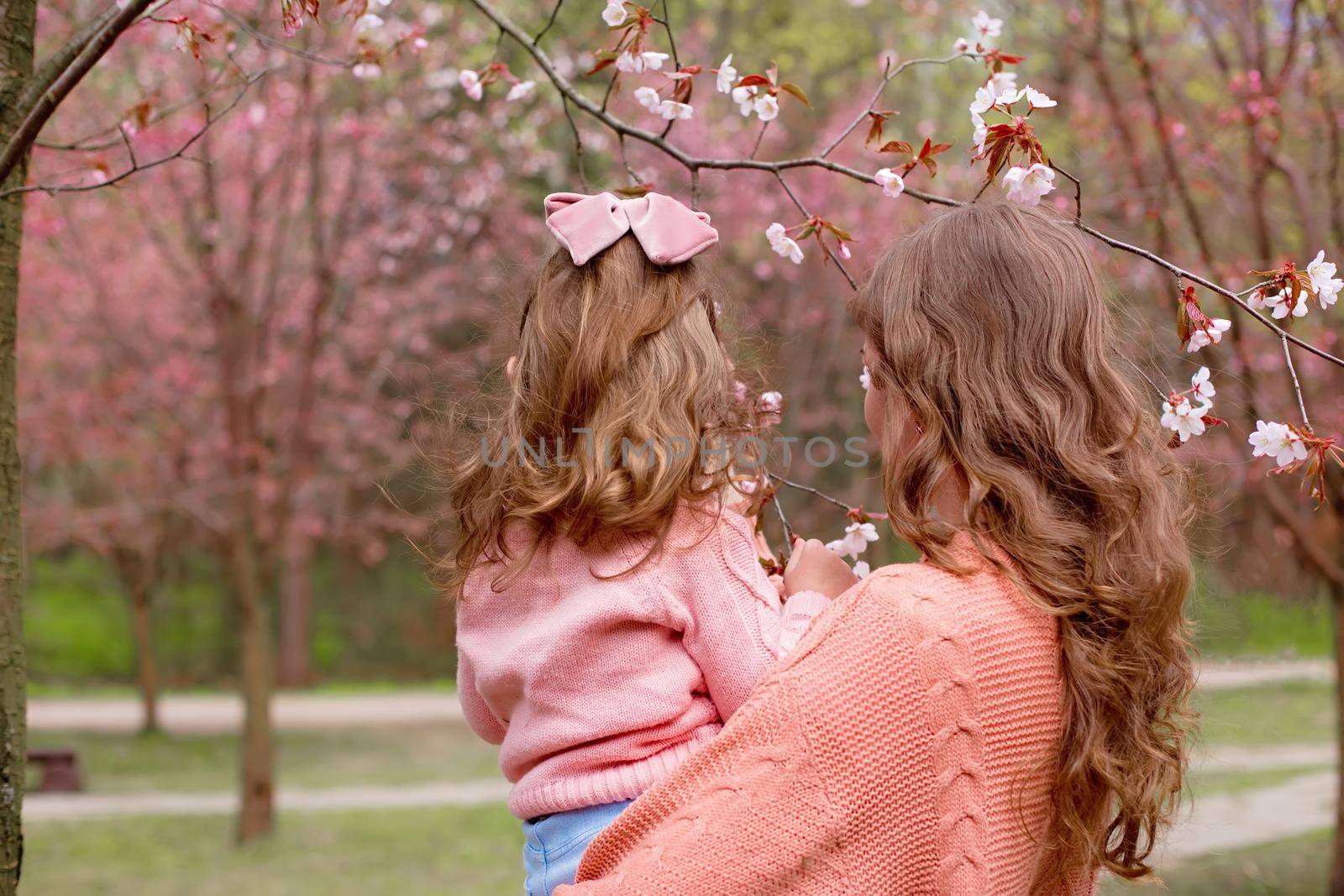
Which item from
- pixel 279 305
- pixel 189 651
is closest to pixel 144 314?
pixel 279 305

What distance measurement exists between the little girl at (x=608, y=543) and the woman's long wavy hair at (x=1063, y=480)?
11.6 inches

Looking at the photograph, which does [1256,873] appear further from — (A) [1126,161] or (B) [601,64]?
→ (B) [601,64]

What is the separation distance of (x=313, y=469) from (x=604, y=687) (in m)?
11.3

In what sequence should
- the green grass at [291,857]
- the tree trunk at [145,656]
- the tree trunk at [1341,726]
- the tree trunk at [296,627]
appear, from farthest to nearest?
the tree trunk at [296,627] → the tree trunk at [145,656] → the green grass at [291,857] → the tree trunk at [1341,726]

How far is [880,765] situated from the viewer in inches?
55.7

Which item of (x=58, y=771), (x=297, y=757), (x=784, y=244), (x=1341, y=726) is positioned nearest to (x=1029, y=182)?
(x=784, y=244)

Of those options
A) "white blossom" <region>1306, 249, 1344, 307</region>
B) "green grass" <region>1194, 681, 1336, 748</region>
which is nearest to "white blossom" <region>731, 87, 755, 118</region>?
"white blossom" <region>1306, 249, 1344, 307</region>

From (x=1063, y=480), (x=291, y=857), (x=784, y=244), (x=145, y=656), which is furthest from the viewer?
(x=145, y=656)

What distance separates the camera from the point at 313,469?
40.7 feet

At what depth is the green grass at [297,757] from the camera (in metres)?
10.2

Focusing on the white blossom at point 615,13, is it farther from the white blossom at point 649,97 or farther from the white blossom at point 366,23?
the white blossom at point 366,23

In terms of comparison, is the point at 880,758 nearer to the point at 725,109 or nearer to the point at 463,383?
the point at 463,383

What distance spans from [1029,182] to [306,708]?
13303 mm

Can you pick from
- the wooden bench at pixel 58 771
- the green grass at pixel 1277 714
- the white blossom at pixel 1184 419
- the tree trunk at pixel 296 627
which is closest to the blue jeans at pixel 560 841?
the white blossom at pixel 1184 419
